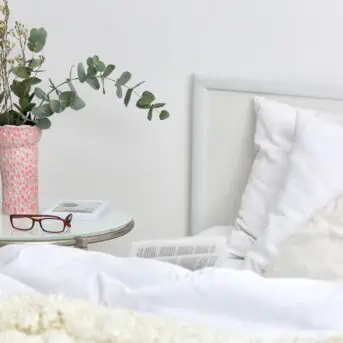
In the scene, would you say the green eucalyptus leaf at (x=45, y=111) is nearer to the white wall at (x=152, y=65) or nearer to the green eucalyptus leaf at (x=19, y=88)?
the green eucalyptus leaf at (x=19, y=88)

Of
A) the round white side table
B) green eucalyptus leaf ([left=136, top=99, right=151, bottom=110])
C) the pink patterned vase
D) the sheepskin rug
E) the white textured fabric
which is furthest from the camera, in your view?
green eucalyptus leaf ([left=136, top=99, right=151, bottom=110])

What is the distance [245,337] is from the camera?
87cm

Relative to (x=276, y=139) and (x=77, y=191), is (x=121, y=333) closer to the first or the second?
(x=276, y=139)

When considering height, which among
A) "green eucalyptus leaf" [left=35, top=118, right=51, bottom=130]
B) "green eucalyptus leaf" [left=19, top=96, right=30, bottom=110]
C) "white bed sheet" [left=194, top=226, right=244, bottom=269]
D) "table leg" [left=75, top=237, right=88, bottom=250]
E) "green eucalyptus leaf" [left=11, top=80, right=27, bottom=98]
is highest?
"green eucalyptus leaf" [left=11, top=80, right=27, bottom=98]

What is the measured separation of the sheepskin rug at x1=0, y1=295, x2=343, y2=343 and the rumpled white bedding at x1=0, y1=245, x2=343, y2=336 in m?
0.12

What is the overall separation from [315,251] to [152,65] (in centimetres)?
103

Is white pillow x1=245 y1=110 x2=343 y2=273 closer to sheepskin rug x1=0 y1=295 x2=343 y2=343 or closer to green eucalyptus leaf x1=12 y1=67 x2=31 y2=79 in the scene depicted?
green eucalyptus leaf x1=12 y1=67 x2=31 y2=79

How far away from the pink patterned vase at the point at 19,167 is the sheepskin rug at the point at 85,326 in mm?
1062

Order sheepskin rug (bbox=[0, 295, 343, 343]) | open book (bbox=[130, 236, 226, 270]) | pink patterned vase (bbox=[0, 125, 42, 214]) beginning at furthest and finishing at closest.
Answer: pink patterned vase (bbox=[0, 125, 42, 214]), open book (bbox=[130, 236, 226, 270]), sheepskin rug (bbox=[0, 295, 343, 343])

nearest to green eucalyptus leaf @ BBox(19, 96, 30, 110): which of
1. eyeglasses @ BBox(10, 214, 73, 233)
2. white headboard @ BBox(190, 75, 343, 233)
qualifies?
eyeglasses @ BBox(10, 214, 73, 233)

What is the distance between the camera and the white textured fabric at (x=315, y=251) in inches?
57.1

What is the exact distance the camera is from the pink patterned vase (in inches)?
77.5

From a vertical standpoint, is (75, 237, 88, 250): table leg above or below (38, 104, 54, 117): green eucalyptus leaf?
below

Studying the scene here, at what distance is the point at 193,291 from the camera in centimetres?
104
